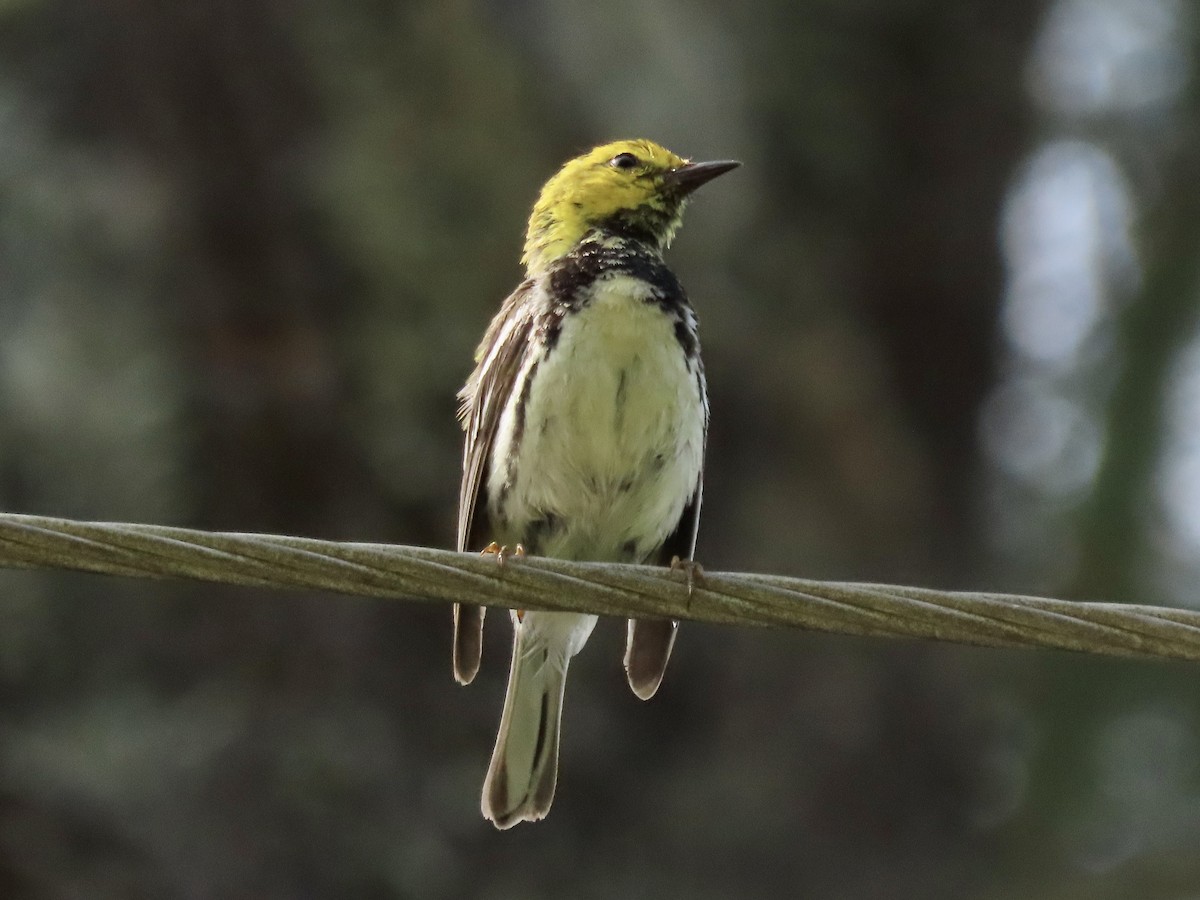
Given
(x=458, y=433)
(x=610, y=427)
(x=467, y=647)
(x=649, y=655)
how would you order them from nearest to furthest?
(x=610, y=427) → (x=467, y=647) → (x=649, y=655) → (x=458, y=433)

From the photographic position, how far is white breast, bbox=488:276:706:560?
433cm

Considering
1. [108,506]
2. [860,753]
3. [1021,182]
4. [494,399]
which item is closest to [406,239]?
[108,506]

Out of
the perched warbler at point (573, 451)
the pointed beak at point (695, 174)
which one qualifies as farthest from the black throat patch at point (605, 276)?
the pointed beak at point (695, 174)

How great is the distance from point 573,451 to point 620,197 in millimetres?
1197

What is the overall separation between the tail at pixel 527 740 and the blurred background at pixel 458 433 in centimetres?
180

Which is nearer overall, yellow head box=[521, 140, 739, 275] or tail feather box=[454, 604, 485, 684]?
tail feather box=[454, 604, 485, 684]

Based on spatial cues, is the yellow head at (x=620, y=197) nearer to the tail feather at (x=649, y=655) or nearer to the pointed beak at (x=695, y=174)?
the pointed beak at (x=695, y=174)

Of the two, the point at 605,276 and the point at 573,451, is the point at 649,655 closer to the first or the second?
the point at 573,451

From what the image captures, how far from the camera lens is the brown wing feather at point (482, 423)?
4512mm

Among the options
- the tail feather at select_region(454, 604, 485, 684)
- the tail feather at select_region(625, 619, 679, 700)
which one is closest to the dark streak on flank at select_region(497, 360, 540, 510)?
the tail feather at select_region(454, 604, 485, 684)

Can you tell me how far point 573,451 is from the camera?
173 inches

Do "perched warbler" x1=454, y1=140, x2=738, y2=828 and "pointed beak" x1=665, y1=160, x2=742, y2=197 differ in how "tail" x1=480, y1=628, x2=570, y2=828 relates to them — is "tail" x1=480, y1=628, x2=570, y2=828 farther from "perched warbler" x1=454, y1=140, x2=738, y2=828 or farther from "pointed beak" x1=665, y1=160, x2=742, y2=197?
"pointed beak" x1=665, y1=160, x2=742, y2=197

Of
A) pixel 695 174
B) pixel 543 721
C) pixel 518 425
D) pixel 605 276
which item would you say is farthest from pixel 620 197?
pixel 543 721

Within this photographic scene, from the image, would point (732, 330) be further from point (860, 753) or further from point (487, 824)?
point (487, 824)
